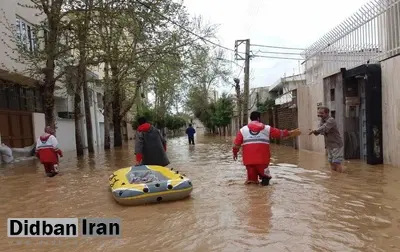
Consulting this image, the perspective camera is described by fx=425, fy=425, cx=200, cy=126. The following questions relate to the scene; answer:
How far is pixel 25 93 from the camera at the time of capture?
22453mm

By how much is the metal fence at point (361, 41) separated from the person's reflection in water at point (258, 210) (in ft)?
18.9

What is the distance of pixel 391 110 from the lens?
1112cm

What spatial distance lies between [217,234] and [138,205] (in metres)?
2.25

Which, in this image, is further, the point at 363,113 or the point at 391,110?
the point at 363,113

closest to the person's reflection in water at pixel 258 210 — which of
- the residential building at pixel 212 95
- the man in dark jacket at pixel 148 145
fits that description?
the man in dark jacket at pixel 148 145

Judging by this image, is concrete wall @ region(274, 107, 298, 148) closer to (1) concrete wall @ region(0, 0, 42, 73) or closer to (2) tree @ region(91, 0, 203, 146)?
(2) tree @ region(91, 0, 203, 146)

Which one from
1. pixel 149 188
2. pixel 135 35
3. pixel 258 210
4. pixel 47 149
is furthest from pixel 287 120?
pixel 258 210

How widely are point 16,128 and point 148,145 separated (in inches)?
523

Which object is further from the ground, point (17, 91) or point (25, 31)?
point (25, 31)

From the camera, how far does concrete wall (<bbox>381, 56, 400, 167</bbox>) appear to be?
35.4 ft

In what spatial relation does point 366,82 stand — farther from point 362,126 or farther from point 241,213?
point 241,213

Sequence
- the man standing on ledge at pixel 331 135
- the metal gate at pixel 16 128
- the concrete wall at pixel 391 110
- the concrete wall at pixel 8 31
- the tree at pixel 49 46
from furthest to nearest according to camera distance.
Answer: the metal gate at pixel 16 128, the concrete wall at pixel 8 31, the tree at pixel 49 46, the concrete wall at pixel 391 110, the man standing on ledge at pixel 331 135

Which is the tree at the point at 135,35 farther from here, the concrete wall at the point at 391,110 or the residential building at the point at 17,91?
the concrete wall at the point at 391,110

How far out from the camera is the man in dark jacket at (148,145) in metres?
9.30
